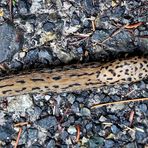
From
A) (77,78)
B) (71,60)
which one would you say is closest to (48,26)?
(71,60)

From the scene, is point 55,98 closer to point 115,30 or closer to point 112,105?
point 112,105

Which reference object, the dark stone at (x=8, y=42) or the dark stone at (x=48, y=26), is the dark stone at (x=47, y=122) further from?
the dark stone at (x=48, y=26)

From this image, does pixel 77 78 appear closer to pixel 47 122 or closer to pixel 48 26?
pixel 47 122

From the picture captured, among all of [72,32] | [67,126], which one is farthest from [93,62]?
[67,126]

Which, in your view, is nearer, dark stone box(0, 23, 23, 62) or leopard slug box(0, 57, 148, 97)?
leopard slug box(0, 57, 148, 97)

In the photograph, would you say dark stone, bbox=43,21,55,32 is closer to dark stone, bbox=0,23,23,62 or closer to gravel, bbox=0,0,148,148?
gravel, bbox=0,0,148,148

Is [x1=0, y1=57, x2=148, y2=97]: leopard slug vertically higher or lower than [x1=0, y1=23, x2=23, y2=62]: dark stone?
lower

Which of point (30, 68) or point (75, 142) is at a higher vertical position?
point (30, 68)

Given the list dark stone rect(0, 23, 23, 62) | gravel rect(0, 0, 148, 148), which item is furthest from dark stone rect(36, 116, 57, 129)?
dark stone rect(0, 23, 23, 62)
